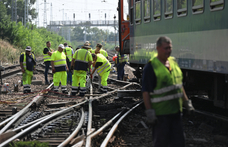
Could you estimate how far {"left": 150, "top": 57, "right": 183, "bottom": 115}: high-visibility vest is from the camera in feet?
14.6

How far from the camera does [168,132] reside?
14.7 ft

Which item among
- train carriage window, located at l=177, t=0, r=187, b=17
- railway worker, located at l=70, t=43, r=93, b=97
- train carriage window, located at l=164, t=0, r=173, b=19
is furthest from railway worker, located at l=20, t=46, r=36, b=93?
train carriage window, located at l=177, t=0, r=187, b=17

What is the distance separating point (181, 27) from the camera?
8.33 meters

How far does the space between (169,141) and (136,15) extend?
728 centimetres

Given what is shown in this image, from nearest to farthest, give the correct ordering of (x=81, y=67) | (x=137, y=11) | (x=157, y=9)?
1. (x=157, y=9)
2. (x=137, y=11)
3. (x=81, y=67)

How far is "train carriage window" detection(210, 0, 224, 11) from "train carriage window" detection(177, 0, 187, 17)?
1079 millimetres

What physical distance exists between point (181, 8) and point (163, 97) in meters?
4.26

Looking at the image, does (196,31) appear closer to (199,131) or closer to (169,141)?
(199,131)

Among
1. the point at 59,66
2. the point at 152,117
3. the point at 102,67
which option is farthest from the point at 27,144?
the point at 102,67

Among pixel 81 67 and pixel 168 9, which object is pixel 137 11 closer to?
pixel 168 9

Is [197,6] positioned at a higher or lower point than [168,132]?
higher

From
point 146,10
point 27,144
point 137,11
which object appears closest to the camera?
point 27,144

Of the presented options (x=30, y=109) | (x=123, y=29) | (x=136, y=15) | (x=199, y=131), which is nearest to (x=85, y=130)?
(x=199, y=131)

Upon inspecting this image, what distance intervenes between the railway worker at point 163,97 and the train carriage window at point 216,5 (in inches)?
107
